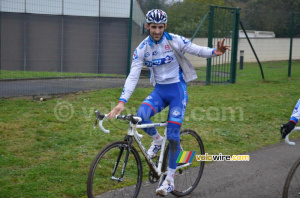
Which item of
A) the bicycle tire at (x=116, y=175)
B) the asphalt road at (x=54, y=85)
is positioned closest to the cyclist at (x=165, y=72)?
the bicycle tire at (x=116, y=175)

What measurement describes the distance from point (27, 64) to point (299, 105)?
334 inches

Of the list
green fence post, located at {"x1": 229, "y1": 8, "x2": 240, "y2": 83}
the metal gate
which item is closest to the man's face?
the metal gate

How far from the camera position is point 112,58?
11.8m

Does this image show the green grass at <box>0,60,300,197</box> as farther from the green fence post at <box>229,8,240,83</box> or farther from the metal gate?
the green fence post at <box>229,8,240,83</box>

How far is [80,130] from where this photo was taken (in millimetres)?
7801

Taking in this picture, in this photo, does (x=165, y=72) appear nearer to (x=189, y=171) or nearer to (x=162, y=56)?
(x=162, y=56)

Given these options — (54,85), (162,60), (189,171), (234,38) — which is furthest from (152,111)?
(234,38)

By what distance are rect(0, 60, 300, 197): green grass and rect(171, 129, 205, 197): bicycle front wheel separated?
1202 millimetres

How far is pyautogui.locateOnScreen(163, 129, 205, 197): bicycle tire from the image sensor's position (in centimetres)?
535

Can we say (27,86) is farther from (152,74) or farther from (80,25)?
(152,74)

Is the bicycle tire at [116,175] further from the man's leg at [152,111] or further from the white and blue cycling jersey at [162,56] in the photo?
the white and blue cycling jersey at [162,56]

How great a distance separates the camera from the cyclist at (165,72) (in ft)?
16.2

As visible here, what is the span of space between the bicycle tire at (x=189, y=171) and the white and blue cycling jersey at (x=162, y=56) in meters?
0.74

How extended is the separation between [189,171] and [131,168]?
0.94 meters
